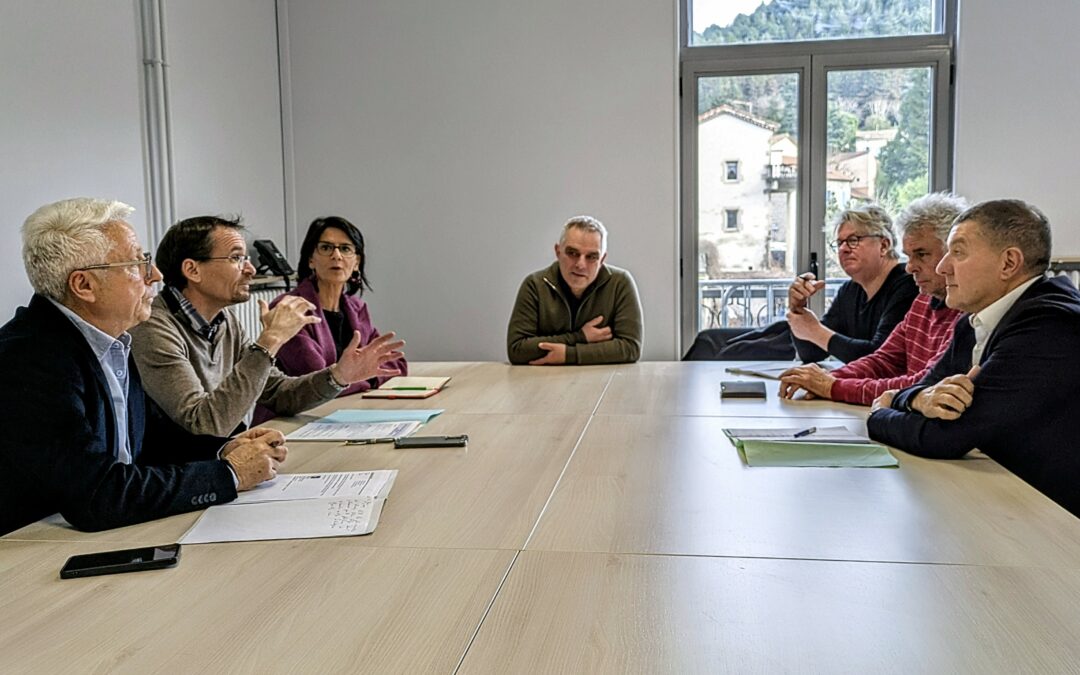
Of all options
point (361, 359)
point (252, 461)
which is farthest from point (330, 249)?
point (252, 461)

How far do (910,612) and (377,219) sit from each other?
198 inches

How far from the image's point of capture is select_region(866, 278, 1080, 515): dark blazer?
1.97 metres

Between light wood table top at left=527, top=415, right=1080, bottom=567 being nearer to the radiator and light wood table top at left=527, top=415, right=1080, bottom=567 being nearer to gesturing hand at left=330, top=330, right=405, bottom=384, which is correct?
gesturing hand at left=330, top=330, right=405, bottom=384

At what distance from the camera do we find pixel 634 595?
1.31 metres

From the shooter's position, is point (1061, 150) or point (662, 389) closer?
point (662, 389)

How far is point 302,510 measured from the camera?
172cm

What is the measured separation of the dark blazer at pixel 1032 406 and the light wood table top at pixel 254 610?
1.13 meters

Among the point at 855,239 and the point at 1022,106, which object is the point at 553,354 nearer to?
the point at 855,239

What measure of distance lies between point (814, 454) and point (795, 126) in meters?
3.90

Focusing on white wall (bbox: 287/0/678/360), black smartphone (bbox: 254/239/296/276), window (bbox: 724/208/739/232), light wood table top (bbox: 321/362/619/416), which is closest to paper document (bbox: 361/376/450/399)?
light wood table top (bbox: 321/362/619/416)

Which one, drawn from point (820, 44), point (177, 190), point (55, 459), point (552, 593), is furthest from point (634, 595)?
point (820, 44)

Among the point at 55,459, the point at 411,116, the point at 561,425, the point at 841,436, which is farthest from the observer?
the point at 411,116

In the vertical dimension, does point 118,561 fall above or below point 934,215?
below

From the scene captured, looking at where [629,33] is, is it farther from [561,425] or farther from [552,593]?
[552,593]
